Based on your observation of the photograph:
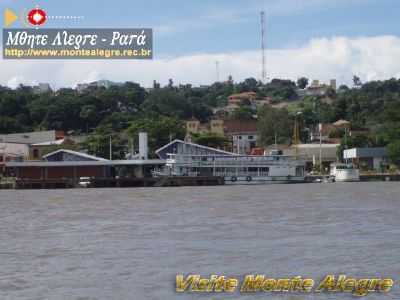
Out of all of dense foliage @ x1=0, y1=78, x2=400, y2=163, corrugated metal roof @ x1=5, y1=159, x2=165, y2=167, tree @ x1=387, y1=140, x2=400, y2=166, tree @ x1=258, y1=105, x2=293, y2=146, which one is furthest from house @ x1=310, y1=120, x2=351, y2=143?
corrugated metal roof @ x1=5, y1=159, x2=165, y2=167

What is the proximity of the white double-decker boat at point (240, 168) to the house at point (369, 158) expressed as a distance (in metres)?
12.0

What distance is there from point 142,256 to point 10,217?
543 inches

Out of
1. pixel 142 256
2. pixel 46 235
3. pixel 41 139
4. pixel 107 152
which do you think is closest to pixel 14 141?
pixel 41 139

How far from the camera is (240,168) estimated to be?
68.6 metres

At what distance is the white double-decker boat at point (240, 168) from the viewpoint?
222 ft

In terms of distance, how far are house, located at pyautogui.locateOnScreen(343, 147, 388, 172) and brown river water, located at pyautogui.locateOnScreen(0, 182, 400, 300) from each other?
156 feet

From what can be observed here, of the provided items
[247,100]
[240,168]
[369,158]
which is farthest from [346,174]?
[247,100]

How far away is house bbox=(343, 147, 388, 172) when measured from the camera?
81.0 m

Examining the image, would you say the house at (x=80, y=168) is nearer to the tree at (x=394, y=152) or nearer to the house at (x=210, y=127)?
the tree at (x=394, y=152)

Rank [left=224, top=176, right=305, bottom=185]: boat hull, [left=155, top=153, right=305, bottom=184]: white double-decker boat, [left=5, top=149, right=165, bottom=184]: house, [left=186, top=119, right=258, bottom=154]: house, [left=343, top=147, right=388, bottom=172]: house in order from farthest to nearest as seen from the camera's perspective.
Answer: [left=186, top=119, right=258, bottom=154]: house → [left=343, top=147, right=388, bottom=172]: house → [left=5, top=149, right=165, bottom=184]: house → [left=155, top=153, right=305, bottom=184]: white double-decker boat → [left=224, top=176, right=305, bottom=185]: boat hull

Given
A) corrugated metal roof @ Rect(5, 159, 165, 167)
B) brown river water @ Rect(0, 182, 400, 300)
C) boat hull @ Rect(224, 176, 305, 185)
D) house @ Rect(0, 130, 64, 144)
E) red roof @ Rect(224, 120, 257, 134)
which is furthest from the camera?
red roof @ Rect(224, 120, 257, 134)

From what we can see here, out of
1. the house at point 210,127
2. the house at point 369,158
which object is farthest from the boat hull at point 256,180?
the house at point 210,127

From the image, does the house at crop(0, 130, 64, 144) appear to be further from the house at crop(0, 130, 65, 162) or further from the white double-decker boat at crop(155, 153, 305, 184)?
the white double-decker boat at crop(155, 153, 305, 184)

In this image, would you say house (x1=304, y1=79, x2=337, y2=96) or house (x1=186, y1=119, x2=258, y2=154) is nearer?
house (x1=186, y1=119, x2=258, y2=154)
